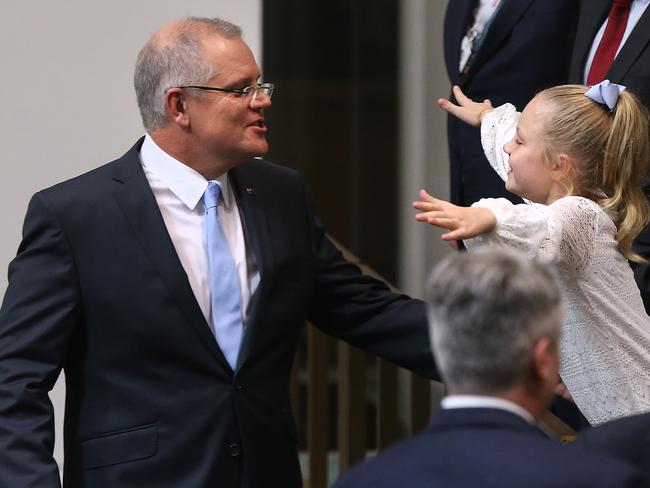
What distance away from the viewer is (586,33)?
11.7ft

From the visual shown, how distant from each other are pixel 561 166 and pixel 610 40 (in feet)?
3.11

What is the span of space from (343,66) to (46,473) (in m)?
5.65

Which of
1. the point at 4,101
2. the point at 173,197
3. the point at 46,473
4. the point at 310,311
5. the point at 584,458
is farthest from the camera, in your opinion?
the point at 4,101

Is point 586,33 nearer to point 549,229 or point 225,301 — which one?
point 549,229

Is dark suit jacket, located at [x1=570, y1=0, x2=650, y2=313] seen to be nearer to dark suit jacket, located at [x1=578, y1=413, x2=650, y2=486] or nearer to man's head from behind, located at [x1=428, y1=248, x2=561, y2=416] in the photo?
dark suit jacket, located at [x1=578, y1=413, x2=650, y2=486]

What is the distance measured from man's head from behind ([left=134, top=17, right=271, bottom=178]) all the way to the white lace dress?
0.52m

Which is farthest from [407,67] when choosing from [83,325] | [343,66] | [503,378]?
[503,378]

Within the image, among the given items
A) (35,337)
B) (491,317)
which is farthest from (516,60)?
(491,317)

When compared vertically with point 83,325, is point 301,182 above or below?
above

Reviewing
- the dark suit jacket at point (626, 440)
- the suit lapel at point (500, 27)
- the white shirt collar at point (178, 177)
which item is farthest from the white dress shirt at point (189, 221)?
the suit lapel at point (500, 27)

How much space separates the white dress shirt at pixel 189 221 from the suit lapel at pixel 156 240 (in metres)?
0.05

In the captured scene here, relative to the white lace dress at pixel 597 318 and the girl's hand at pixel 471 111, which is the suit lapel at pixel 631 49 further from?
the white lace dress at pixel 597 318

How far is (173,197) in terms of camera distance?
2.68m

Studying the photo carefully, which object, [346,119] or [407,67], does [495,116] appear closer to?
[407,67]
